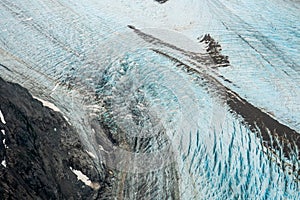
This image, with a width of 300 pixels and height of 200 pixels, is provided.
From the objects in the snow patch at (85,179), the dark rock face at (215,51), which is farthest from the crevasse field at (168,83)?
the snow patch at (85,179)

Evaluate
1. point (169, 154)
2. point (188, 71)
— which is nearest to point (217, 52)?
point (188, 71)

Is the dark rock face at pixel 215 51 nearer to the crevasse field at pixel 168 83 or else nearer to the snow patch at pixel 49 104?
the crevasse field at pixel 168 83

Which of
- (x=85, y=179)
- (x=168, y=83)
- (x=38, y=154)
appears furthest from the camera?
(x=168, y=83)

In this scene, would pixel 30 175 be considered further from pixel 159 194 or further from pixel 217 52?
pixel 217 52

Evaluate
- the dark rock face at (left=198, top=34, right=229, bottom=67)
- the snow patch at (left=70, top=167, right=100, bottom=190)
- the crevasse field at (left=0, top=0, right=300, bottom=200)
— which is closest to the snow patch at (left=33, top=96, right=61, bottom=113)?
the crevasse field at (left=0, top=0, right=300, bottom=200)

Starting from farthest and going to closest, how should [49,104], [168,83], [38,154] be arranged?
[168,83] < [49,104] < [38,154]

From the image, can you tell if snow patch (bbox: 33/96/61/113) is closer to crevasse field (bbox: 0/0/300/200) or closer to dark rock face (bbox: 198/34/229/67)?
crevasse field (bbox: 0/0/300/200)

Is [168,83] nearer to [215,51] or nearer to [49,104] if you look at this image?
[215,51]

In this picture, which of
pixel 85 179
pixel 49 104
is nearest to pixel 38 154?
pixel 85 179
